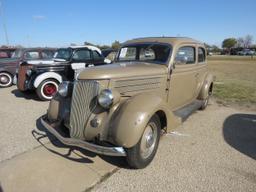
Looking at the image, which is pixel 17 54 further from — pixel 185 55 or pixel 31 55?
pixel 185 55

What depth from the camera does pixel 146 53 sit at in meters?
4.65

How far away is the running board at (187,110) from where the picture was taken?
14.4ft

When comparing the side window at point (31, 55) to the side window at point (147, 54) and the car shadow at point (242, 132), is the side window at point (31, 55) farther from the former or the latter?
the car shadow at point (242, 132)

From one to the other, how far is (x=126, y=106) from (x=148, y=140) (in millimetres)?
693

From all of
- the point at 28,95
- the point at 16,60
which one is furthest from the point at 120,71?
the point at 16,60

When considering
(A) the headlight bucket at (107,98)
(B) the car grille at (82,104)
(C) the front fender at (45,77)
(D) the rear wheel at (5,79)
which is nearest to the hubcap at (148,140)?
(A) the headlight bucket at (107,98)

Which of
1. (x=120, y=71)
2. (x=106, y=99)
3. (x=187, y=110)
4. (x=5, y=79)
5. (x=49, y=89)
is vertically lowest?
(x=187, y=110)

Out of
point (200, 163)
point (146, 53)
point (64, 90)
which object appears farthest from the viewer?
point (146, 53)

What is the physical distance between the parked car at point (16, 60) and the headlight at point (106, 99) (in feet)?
25.8

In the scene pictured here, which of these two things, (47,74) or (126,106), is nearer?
(126,106)

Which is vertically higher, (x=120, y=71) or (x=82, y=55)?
(x=82, y=55)

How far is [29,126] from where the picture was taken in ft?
16.1

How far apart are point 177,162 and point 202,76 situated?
3037 mm

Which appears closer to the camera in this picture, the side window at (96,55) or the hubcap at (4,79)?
the side window at (96,55)
